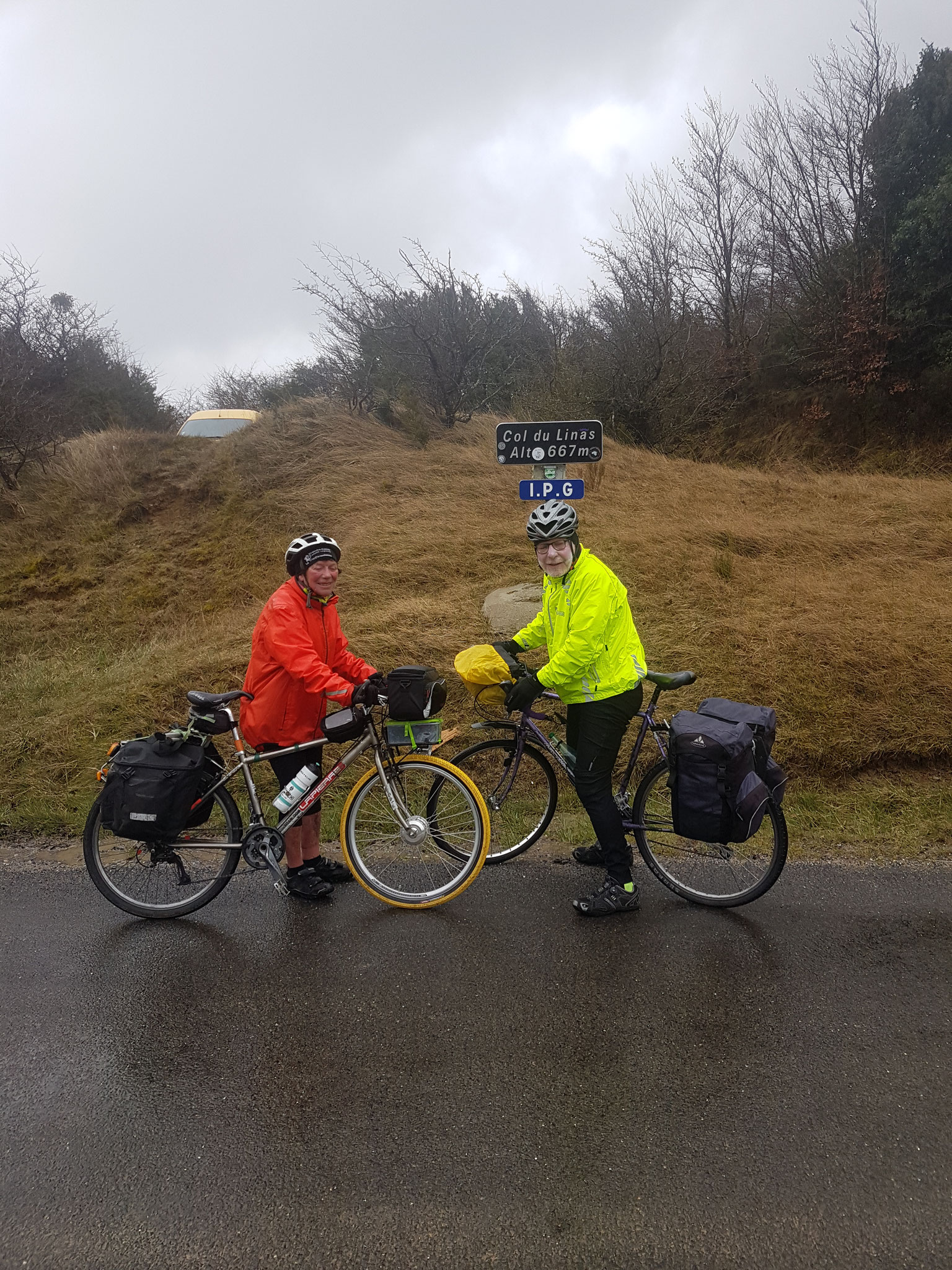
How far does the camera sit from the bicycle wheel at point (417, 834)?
405cm

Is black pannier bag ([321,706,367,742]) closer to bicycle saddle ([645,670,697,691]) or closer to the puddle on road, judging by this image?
bicycle saddle ([645,670,697,691])

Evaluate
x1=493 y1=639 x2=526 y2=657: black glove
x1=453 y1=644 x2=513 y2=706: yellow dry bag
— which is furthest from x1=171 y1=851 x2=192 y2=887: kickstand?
x1=493 y1=639 x2=526 y2=657: black glove

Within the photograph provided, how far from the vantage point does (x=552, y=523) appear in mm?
3926

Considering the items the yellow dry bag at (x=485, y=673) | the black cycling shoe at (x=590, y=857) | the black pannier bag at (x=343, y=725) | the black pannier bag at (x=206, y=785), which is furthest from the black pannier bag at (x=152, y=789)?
the black cycling shoe at (x=590, y=857)

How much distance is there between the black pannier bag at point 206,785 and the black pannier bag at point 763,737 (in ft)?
8.48

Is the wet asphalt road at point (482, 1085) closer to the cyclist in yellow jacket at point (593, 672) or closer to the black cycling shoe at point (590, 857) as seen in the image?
the cyclist in yellow jacket at point (593, 672)

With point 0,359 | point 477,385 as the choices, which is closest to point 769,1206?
point 477,385

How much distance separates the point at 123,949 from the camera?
12.2 ft

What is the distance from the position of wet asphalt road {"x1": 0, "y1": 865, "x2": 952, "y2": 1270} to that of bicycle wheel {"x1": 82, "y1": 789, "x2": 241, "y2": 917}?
0.12 m

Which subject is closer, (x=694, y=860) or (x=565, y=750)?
(x=694, y=860)

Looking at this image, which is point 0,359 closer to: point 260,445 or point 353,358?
point 260,445

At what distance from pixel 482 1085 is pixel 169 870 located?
7.40 feet

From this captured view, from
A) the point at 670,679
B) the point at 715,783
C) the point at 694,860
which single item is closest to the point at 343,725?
the point at 670,679

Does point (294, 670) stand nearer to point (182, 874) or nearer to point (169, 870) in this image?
point (182, 874)
